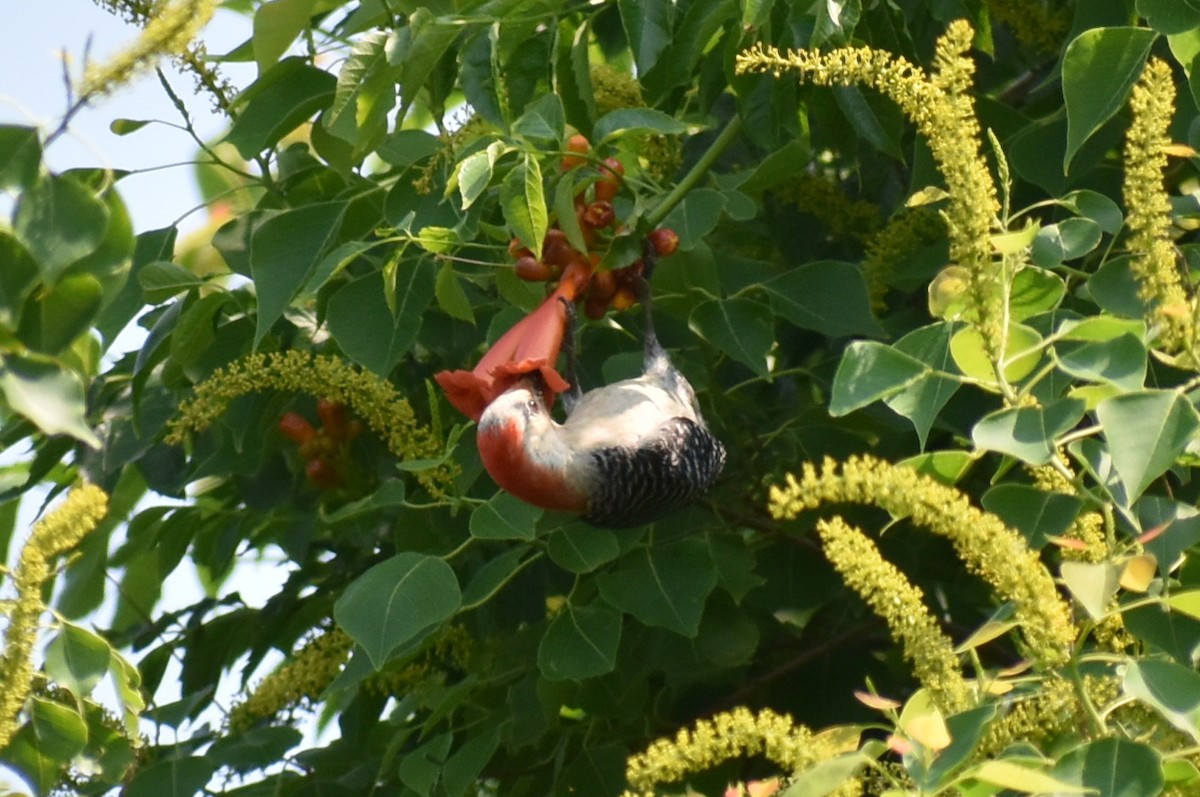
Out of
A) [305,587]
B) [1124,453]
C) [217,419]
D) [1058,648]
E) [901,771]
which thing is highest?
[1124,453]

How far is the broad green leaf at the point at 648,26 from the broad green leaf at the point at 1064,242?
2.17 feet

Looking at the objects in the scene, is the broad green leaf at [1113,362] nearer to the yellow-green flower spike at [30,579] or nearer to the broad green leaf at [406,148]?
the yellow-green flower spike at [30,579]

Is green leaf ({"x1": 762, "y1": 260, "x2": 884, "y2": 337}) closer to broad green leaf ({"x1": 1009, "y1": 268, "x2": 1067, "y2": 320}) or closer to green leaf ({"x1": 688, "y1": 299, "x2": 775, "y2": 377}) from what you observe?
green leaf ({"x1": 688, "y1": 299, "x2": 775, "y2": 377})

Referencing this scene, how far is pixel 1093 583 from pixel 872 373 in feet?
0.97

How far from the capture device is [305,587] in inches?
127

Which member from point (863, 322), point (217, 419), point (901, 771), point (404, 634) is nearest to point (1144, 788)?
point (901, 771)

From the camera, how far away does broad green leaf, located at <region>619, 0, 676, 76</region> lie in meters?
2.32

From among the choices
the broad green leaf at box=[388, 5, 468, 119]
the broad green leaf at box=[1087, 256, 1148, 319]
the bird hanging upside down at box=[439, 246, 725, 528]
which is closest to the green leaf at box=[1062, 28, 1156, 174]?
the broad green leaf at box=[1087, 256, 1148, 319]

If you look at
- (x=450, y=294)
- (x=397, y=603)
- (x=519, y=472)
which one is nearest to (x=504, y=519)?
(x=519, y=472)

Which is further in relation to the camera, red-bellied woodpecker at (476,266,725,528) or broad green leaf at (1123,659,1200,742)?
red-bellied woodpecker at (476,266,725,528)

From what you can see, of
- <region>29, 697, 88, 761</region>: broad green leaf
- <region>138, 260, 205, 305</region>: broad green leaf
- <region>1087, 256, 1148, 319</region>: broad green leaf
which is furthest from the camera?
<region>138, 260, 205, 305</region>: broad green leaf

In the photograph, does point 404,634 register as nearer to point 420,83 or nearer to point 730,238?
point 420,83

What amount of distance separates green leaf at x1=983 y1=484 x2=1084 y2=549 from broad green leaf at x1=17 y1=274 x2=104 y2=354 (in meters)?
0.86

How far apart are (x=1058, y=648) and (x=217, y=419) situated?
1.72 m
